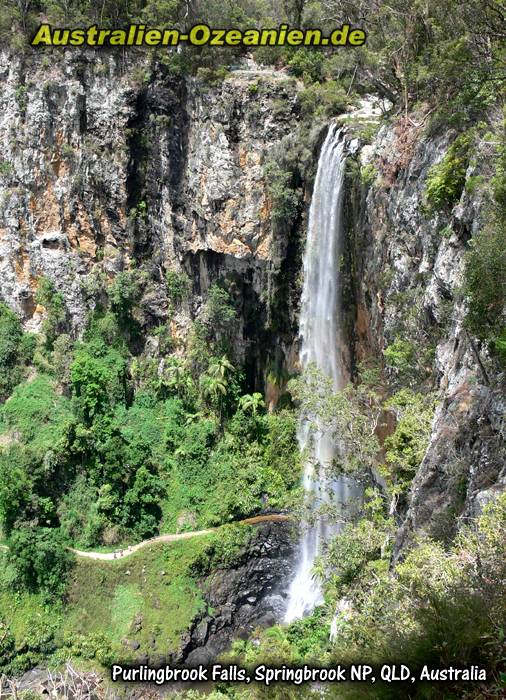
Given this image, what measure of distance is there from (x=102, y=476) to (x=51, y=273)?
9.00 m

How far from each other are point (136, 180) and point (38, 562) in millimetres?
Answer: 14564

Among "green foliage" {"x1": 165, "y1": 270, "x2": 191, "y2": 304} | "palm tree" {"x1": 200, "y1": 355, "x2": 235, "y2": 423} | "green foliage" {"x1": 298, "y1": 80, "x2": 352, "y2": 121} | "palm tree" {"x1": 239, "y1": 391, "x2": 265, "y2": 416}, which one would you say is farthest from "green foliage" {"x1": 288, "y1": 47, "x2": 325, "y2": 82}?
"palm tree" {"x1": 239, "y1": 391, "x2": 265, "y2": 416}

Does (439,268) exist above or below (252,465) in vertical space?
above

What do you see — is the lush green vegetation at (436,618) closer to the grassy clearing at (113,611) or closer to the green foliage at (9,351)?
the grassy clearing at (113,611)

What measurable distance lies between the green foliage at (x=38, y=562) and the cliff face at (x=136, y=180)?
28.7 feet

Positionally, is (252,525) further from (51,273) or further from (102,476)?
(51,273)

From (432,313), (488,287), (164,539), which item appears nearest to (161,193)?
(164,539)

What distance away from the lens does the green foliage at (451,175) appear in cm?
959

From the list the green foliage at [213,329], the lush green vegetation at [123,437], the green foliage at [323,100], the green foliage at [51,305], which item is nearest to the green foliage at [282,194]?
the green foliage at [323,100]

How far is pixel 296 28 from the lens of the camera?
21062 mm

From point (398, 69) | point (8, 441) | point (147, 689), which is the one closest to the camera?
point (398, 69)

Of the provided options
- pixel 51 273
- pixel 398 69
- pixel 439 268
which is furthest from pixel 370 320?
pixel 51 273

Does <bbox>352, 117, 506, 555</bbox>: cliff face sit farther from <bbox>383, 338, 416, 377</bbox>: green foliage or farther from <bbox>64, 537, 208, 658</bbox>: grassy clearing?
<bbox>64, 537, 208, 658</bbox>: grassy clearing

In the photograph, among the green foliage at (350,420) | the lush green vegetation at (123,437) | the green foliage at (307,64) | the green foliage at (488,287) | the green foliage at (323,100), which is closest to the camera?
the green foliage at (488,287)
